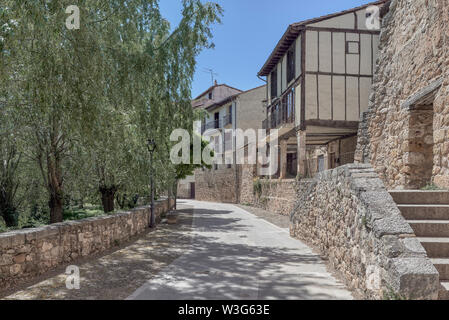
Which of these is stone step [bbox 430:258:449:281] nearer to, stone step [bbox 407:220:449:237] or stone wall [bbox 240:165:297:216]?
stone step [bbox 407:220:449:237]

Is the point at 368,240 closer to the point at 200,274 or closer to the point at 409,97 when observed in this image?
the point at 200,274

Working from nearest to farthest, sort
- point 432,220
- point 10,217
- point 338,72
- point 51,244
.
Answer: point 432,220 < point 51,244 < point 10,217 < point 338,72

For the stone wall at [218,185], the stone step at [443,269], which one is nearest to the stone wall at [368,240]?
the stone step at [443,269]

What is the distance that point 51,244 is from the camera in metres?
5.66

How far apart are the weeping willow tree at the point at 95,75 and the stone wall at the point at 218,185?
18580mm

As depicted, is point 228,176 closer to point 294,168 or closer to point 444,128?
point 294,168

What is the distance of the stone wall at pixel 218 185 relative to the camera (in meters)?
27.3

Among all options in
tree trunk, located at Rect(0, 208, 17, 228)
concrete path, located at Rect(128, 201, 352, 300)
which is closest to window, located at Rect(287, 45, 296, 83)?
concrete path, located at Rect(128, 201, 352, 300)

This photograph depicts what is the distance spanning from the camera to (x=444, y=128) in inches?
222

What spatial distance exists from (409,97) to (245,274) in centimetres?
495

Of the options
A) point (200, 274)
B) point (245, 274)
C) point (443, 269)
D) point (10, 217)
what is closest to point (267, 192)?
point (10, 217)

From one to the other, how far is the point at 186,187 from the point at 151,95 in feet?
110

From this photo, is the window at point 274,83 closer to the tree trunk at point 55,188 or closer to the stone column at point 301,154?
the stone column at point 301,154

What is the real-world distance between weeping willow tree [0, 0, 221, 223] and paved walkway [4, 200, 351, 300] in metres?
2.24
